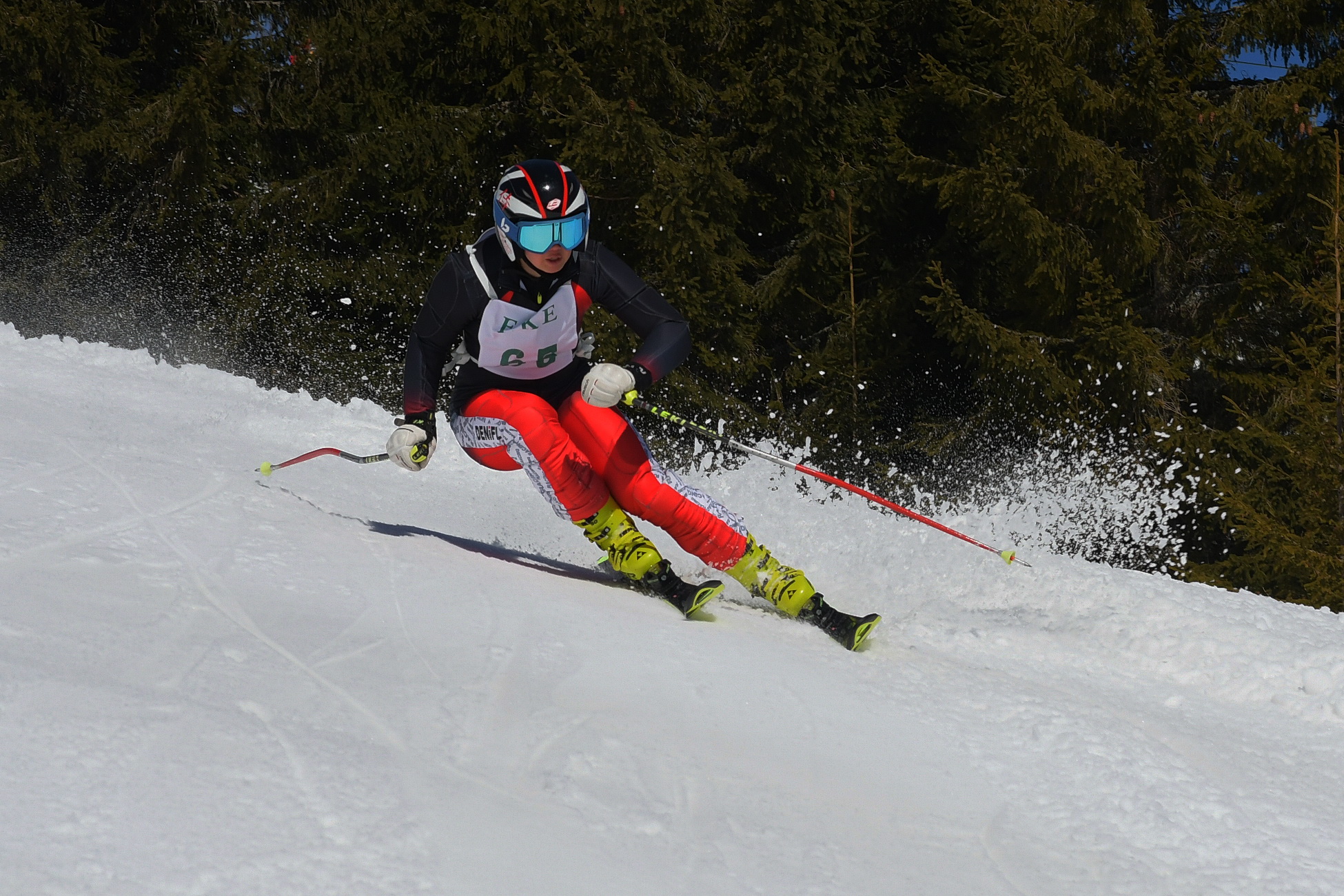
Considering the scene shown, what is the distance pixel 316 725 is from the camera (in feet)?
8.65

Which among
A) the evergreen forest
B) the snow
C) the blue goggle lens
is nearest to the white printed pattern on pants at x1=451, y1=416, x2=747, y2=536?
the snow

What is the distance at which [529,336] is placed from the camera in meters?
4.43

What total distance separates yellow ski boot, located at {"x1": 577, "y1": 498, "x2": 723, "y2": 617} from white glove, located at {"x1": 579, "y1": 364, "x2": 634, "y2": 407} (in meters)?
0.48

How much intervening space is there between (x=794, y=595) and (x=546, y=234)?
5.17 ft

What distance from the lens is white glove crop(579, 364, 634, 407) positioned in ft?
13.5

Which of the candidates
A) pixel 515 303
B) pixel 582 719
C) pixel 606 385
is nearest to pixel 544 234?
pixel 515 303

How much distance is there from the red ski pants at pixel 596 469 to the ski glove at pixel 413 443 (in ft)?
0.63

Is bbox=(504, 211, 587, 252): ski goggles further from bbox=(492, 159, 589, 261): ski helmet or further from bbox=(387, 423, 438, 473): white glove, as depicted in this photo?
bbox=(387, 423, 438, 473): white glove

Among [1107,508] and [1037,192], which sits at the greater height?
[1037,192]

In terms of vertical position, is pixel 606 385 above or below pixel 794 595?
above

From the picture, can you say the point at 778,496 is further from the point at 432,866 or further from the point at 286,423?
the point at 432,866

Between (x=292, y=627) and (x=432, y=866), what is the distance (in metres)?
1.27

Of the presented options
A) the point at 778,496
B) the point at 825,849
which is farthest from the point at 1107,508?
the point at 825,849

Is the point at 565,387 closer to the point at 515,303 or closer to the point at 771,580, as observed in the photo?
the point at 515,303
